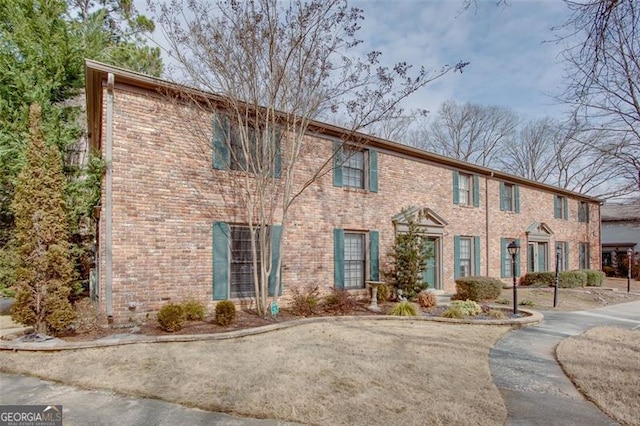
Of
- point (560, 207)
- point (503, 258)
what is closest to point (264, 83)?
point (503, 258)

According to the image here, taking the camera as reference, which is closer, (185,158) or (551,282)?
(185,158)

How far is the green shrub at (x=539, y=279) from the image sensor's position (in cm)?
1667

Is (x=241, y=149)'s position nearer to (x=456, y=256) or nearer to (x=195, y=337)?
(x=195, y=337)

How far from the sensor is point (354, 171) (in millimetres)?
11961

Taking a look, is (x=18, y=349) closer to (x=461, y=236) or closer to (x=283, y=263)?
(x=283, y=263)

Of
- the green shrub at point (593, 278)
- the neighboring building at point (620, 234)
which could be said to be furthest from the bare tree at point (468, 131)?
the green shrub at point (593, 278)

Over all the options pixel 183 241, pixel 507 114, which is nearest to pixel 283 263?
pixel 183 241

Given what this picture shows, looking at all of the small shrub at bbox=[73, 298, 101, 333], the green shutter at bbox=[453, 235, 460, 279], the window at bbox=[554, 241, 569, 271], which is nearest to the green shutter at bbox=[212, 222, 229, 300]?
the small shrub at bbox=[73, 298, 101, 333]

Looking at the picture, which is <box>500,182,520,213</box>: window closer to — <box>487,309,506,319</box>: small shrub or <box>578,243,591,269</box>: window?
<box>578,243,591,269</box>: window

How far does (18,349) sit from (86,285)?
5.29 metres

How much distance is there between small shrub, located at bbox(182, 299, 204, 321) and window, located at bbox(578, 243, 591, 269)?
22.5 metres

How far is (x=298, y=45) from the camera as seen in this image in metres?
8.27

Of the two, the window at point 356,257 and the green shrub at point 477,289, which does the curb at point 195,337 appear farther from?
the green shrub at point 477,289

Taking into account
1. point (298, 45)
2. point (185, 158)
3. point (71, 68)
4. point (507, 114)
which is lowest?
point (185, 158)
